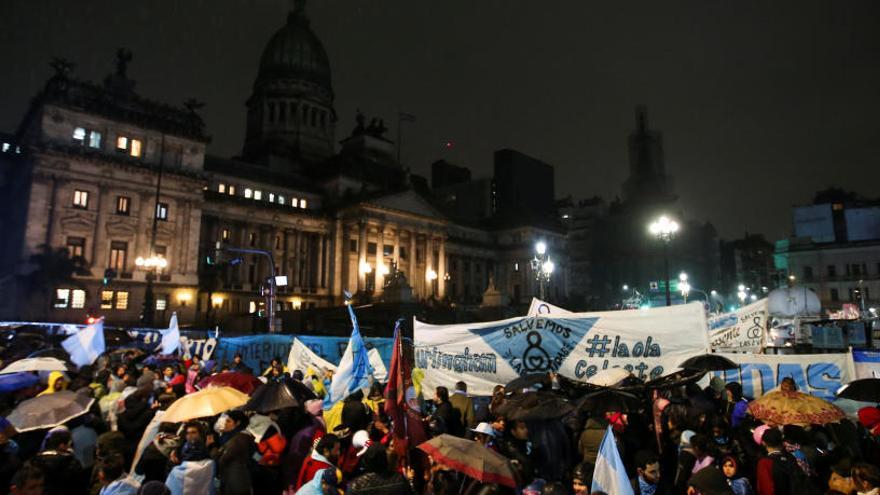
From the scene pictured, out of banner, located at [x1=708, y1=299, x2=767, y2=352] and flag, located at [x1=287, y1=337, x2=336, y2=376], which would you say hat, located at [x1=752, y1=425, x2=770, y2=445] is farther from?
flag, located at [x1=287, y1=337, x2=336, y2=376]

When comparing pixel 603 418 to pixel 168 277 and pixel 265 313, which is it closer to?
pixel 265 313

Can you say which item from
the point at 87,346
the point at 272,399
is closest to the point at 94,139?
the point at 87,346

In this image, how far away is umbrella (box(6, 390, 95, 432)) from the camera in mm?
7434

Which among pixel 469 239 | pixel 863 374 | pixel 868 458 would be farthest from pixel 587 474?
pixel 469 239

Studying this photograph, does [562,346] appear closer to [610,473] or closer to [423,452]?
[423,452]

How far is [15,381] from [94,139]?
41983mm

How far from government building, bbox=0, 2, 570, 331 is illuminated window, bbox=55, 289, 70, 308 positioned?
0.30ft

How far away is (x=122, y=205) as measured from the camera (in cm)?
4612

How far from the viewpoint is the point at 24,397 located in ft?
33.1

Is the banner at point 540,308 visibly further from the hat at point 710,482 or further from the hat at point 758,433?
the hat at point 710,482

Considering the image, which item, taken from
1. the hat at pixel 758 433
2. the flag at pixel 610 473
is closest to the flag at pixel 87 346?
the flag at pixel 610 473

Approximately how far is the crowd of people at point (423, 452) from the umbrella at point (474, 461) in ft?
0.25

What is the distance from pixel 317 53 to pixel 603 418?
80.8 m

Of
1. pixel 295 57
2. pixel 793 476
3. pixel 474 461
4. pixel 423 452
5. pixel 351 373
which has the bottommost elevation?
pixel 423 452
